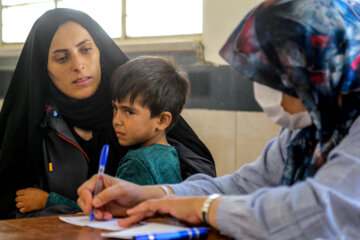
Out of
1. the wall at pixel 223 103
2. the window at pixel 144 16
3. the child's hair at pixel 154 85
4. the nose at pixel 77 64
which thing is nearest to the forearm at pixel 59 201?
the child's hair at pixel 154 85

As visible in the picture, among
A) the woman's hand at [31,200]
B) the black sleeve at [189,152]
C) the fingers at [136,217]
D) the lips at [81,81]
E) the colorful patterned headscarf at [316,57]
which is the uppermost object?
the colorful patterned headscarf at [316,57]

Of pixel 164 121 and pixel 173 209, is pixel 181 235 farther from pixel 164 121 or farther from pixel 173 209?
pixel 164 121

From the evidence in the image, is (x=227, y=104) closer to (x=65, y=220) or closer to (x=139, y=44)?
(x=139, y=44)

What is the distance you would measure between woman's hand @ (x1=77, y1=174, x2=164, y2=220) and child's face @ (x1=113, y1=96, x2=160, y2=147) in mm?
598

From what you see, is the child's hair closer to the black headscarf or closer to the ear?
the ear

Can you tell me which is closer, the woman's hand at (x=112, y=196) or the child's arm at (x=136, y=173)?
the woman's hand at (x=112, y=196)

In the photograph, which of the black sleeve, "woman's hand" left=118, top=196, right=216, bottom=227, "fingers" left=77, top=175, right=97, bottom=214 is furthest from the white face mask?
the black sleeve

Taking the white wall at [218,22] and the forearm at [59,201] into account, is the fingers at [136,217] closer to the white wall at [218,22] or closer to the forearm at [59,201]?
the forearm at [59,201]

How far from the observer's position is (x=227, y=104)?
2.78 meters

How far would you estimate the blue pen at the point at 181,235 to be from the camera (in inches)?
38.8

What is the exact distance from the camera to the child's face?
77.9 inches

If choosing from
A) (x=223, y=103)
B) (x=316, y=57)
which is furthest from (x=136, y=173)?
(x=223, y=103)

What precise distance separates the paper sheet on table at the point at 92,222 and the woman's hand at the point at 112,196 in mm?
24

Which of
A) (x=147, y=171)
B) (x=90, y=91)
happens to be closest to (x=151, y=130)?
(x=147, y=171)
